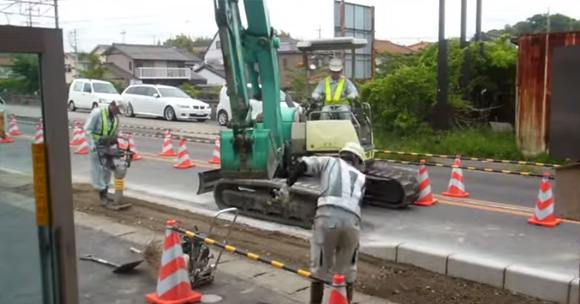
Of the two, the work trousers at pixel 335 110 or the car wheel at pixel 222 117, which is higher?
the work trousers at pixel 335 110

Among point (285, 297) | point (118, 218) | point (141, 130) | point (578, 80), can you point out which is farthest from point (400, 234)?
point (141, 130)

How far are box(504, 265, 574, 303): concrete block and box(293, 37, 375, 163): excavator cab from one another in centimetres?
364

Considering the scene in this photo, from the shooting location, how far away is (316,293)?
5.90 meters

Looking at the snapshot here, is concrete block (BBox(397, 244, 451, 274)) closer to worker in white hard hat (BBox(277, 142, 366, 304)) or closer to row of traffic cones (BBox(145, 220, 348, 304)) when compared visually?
worker in white hard hat (BBox(277, 142, 366, 304))

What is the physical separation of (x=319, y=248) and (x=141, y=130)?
19059 mm

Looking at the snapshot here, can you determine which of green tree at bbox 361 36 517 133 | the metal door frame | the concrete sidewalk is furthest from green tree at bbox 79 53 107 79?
the metal door frame

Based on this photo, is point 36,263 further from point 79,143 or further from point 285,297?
point 79,143

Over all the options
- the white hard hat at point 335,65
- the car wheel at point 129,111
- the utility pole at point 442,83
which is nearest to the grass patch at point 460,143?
the utility pole at point 442,83

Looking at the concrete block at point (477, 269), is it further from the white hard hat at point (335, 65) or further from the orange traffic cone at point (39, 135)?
the orange traffic cone at point (39, 135)

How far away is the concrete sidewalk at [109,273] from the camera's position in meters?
3.38

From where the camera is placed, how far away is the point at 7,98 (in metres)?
3.39

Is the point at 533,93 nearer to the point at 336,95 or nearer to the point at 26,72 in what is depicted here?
the point at 336,95

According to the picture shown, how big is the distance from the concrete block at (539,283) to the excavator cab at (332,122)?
11.9ft

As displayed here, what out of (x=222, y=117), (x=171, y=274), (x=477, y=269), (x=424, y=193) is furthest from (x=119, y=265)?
(x=222, y=117)
